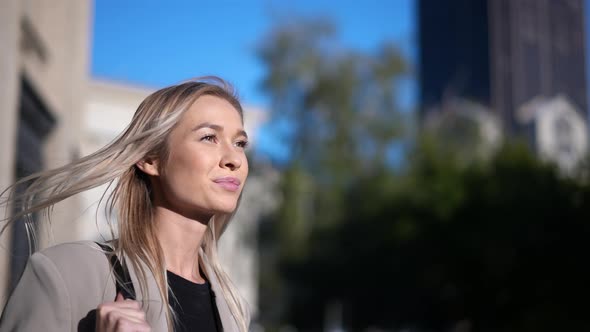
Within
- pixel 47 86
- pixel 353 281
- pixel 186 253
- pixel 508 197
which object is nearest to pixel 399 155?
pixel 353 281

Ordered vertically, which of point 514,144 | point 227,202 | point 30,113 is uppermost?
point 514,144

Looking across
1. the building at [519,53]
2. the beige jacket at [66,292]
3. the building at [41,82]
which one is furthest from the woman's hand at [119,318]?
the building at [519,53]

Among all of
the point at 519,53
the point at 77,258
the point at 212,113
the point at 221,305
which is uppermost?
the point at 519,53

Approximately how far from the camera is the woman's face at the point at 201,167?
7.42 ft

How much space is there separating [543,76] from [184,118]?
5093 cm

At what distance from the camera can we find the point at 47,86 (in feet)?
34.4

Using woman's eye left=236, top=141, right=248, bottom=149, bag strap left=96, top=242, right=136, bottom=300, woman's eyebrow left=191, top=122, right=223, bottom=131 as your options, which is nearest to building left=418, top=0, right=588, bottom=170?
woman's eye left=236, top=141, right=248, bottom=149

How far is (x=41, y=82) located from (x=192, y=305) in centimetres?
854

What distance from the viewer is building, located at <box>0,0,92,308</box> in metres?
6.73

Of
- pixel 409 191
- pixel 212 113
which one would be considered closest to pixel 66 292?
pixel 212 113

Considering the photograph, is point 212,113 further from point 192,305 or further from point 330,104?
point 330,104

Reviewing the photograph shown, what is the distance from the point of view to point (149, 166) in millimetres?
2316

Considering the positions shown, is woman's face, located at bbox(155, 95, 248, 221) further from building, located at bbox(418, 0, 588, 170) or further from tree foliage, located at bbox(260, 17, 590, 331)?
building, located at bbox(418, 0, 588, 170)

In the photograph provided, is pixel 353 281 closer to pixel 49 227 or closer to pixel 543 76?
pixel 543 76
